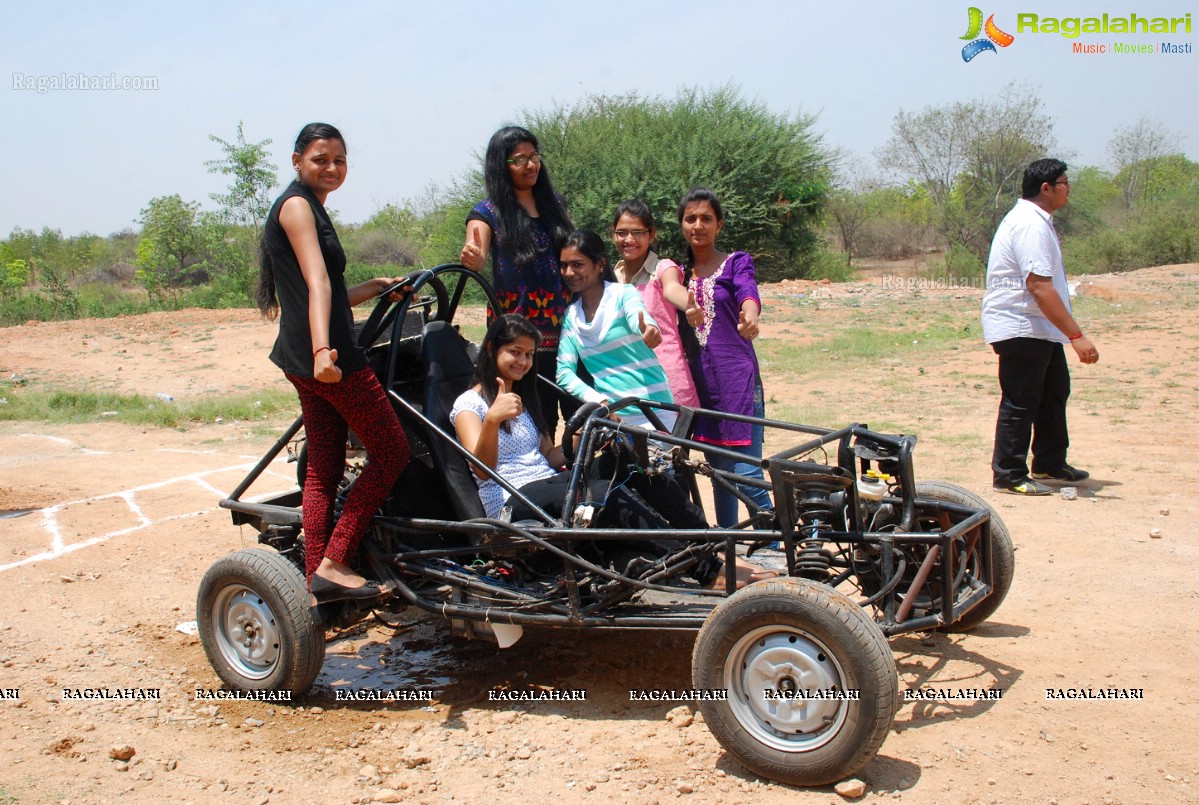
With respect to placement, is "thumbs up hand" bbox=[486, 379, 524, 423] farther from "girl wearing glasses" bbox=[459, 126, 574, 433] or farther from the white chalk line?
the white chalk line

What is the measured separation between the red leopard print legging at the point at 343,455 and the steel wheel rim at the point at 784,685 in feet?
5.15

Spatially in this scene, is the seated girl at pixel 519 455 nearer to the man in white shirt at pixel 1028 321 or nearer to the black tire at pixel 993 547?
the black tire at pixel 993 547

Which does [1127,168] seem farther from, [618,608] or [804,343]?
[618,608]

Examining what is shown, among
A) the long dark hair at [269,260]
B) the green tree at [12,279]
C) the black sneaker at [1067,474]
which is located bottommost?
the black sneaker at [1067,474]

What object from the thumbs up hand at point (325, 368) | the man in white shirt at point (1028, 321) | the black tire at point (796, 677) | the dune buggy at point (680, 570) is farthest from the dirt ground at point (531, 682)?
the thumbs up hand at point (325, 368)

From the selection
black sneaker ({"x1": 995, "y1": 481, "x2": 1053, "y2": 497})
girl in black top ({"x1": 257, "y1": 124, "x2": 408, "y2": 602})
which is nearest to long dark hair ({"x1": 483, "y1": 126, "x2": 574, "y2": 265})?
girl in black top ({"x1": 257, "y1": 124, "x2": 408, "y2": 602})

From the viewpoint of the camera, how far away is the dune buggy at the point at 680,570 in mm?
3092

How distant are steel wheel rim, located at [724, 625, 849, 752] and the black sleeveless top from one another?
1793mm

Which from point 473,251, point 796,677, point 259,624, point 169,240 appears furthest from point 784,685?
point 169,240

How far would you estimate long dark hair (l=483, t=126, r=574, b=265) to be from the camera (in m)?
4.58

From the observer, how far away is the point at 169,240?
35.9m

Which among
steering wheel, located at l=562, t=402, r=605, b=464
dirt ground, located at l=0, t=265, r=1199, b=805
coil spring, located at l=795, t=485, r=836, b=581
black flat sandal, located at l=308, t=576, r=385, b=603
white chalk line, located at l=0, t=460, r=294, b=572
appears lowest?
dirt ground, located at l=0, t=265, r=1199, b=805

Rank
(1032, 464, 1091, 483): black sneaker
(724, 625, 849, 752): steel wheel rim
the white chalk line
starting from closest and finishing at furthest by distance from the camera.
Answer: (724, 625, 849, 752): steel wheel rim, the white chalk line, (1032, 464, 1091, 483): black sneaker

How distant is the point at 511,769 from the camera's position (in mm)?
3432
